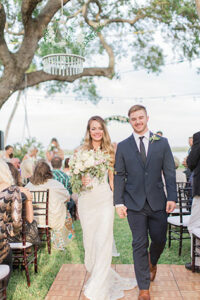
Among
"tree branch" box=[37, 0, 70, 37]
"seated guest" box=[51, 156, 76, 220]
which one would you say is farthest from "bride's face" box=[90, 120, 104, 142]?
"tree branch" box=[37, 0, 70, 37]

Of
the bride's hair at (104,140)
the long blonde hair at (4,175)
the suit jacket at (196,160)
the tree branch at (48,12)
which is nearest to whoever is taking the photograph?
the long blonde hair at (4,175)

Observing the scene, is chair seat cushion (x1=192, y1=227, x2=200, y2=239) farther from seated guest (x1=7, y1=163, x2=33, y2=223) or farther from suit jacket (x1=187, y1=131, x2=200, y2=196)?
seated guest (x1=7, y1=163, x2=33, y2=223)

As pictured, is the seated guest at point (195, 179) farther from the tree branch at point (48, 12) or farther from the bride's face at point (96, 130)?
Result: the tree branch at point (48, 12)

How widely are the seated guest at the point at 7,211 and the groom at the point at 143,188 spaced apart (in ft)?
3.40

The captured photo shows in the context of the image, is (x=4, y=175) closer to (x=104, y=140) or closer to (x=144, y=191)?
(x=104, y=140)

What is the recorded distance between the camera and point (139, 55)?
47.7 feet

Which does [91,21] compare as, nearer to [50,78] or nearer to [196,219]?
[50,78]

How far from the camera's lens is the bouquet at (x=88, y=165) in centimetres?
390

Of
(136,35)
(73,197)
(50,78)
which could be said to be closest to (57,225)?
(73,197)

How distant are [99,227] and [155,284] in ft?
3.59

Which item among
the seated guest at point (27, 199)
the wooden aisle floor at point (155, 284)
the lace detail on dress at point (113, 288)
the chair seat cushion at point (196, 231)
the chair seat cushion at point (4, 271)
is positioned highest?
the seated guest at point (27, 199)

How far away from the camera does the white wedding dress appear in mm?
3672

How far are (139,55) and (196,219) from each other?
10.9 m

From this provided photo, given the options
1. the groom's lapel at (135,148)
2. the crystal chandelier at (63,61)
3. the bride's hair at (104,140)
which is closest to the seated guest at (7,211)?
the bride's hair at (104,140)
